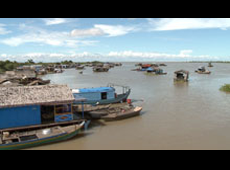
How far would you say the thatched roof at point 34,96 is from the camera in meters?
11.0

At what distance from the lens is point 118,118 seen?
1443cm

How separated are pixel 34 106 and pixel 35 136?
1.57m

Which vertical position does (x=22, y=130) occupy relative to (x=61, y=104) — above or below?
below

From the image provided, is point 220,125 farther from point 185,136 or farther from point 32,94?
point 32,94

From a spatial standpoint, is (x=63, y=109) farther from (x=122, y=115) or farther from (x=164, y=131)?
(x=164, y=131)

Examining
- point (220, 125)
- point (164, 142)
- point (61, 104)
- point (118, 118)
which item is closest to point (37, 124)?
point (61, 104)

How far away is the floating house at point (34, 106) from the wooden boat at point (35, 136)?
1.86 ft

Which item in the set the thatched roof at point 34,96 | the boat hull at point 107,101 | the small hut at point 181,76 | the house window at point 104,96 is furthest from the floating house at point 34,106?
the small hut at point 181,76

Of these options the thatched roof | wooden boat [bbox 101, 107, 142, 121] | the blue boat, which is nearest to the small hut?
the blue boat

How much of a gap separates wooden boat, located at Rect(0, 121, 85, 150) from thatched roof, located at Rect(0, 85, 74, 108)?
1.41m

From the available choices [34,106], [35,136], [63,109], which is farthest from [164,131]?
[34,106]

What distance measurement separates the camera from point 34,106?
11336 millimetres

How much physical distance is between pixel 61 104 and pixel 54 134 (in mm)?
1900

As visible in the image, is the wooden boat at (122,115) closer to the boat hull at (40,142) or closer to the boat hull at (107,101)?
the boat hull at (107,101)
